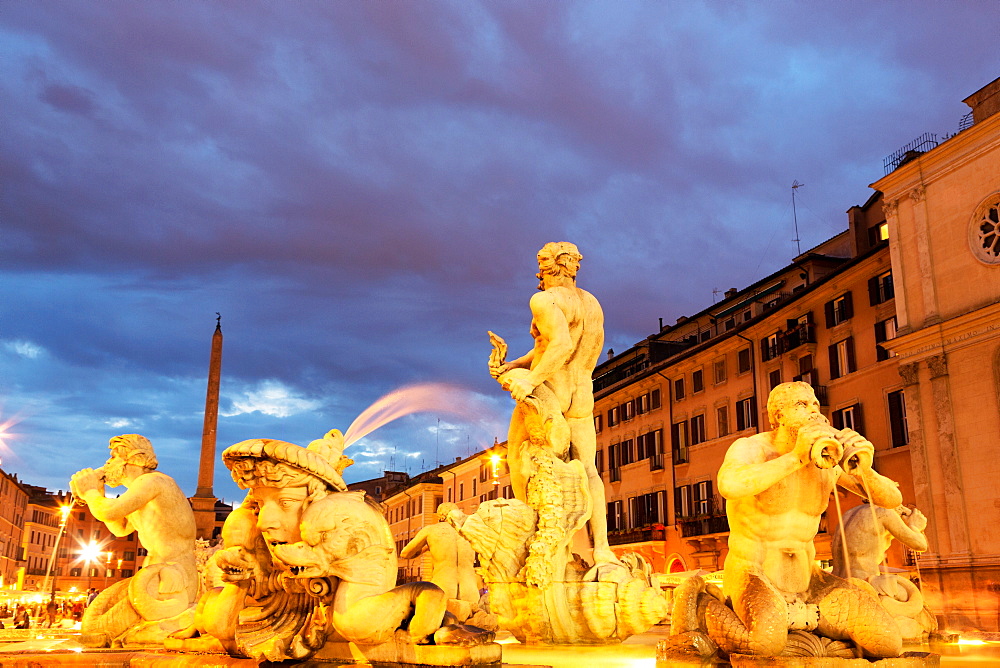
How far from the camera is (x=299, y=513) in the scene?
389cm

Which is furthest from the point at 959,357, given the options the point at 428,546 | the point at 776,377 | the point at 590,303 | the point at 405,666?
the point at 405,666

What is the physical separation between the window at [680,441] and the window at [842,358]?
918 centimetres

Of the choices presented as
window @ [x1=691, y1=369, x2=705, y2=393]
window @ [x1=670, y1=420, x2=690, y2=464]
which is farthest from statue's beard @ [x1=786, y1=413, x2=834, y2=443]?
window @ [x1=691, y1=369, x2=705, y2=393]

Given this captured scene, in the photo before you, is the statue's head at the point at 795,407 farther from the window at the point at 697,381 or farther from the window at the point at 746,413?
the window at the point at 697,381

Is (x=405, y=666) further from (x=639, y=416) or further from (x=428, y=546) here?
(x=639, y=416)

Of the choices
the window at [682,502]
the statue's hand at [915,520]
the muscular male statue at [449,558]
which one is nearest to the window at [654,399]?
the window at [682,502]

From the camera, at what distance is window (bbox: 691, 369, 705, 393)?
4191 centimetres

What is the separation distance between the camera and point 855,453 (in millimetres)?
4168

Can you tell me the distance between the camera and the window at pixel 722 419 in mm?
39438

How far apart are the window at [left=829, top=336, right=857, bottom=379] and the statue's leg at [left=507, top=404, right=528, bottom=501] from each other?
28838 mm

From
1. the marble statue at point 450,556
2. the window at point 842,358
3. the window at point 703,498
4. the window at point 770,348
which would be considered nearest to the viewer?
the marble statue at point 450,556

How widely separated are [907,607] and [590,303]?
3.33 metres

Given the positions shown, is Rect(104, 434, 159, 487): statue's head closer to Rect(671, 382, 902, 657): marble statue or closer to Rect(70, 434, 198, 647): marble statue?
Rect(70, 434, 198, 647): marble statue

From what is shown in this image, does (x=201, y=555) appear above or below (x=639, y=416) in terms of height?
below
